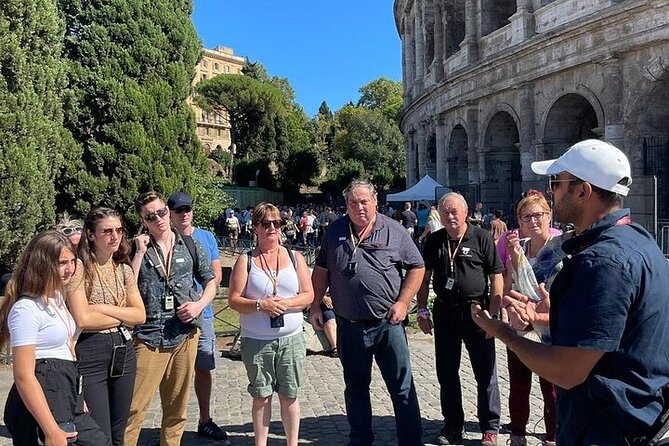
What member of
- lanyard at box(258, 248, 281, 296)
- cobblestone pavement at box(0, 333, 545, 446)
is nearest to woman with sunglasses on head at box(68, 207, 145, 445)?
lanyard at box(258, 248, 281, 296)

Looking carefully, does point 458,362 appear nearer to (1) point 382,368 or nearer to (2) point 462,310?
(2) point 462,310

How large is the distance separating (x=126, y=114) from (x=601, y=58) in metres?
11.2

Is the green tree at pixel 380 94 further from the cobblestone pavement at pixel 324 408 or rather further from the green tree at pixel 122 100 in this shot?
the cobblestone pavement at pixel 324 408

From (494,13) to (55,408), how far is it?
21016 mm

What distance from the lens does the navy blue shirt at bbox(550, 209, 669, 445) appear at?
207 centimetres

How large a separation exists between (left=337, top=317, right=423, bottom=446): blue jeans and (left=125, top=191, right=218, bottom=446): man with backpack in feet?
3.86

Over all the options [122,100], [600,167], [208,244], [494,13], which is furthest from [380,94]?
[600,167]

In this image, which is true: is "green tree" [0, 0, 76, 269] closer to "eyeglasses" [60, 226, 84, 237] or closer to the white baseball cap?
"eyeglasses" [60, 226, 84, 237]

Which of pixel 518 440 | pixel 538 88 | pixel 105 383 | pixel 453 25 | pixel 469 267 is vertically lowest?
pixel 518 440

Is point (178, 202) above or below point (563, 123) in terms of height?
below

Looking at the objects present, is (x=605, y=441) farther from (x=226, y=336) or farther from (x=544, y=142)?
(x=544, y=142)

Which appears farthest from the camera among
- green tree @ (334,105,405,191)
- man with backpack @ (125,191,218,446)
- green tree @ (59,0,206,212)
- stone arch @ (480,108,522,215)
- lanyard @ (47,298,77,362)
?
green tree @ (334,105,405,191)

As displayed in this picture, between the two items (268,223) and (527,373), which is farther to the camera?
(527,373)

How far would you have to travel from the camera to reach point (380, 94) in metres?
79.0
